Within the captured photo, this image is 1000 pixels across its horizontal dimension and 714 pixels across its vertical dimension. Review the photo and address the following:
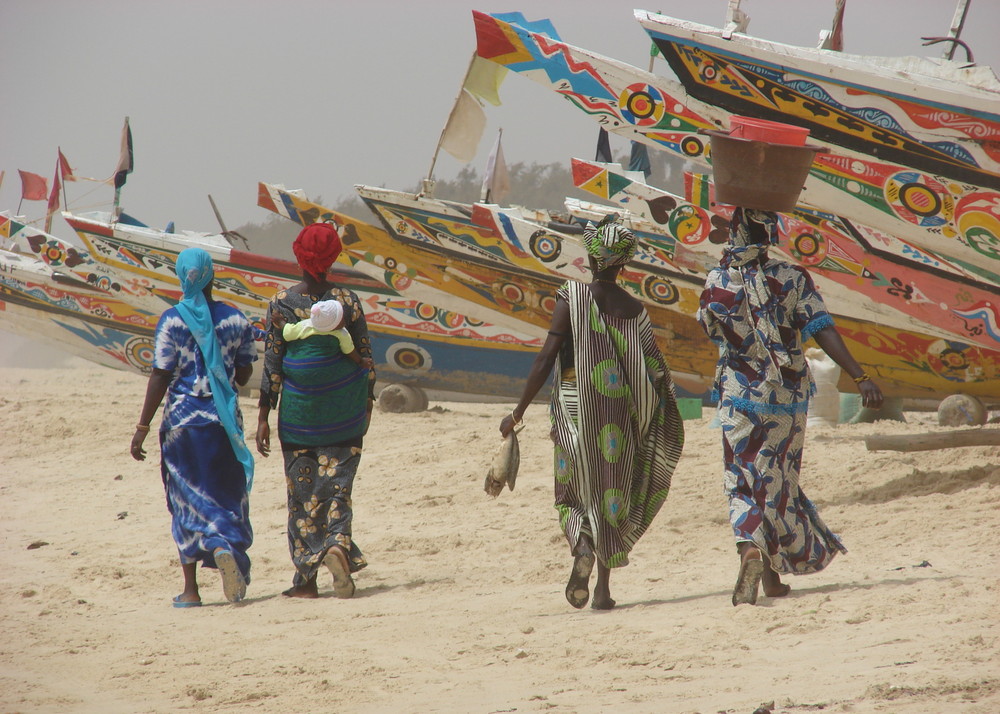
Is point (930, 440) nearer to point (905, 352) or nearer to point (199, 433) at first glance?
point (905, 352)

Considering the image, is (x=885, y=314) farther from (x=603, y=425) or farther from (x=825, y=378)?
(x=603, y=425)

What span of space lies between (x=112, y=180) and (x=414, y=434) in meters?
7.19

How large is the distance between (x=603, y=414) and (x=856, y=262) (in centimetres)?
477

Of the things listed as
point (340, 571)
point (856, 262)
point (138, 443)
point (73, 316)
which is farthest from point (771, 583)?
point (73, 316)

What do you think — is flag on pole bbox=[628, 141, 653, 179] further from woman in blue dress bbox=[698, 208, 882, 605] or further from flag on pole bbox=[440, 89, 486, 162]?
woman in blue dress bbox=[698, 208, 882, 605]

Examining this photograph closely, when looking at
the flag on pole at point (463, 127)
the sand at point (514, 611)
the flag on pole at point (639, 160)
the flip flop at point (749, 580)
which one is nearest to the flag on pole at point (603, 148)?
the flag on pole at point (639, 160)

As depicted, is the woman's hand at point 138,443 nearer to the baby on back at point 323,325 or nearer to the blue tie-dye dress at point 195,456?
the blue tie-dye dress at point 195,456

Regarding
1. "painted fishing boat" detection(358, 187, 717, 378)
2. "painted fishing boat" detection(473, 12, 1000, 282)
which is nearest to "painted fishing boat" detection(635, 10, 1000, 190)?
"painted fishing boat" detection(473, 12, 1000, 282)

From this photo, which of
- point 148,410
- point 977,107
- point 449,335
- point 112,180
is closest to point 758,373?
point 148,410

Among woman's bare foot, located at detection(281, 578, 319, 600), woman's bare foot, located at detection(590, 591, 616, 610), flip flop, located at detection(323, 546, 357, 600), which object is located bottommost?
woman's bare foot, located at detection(281, 578, 319, 600)

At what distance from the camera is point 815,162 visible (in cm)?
666

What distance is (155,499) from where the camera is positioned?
7426mm

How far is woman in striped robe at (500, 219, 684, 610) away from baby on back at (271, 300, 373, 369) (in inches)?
36.3

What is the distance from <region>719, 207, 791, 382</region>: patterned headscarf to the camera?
12.5ft
